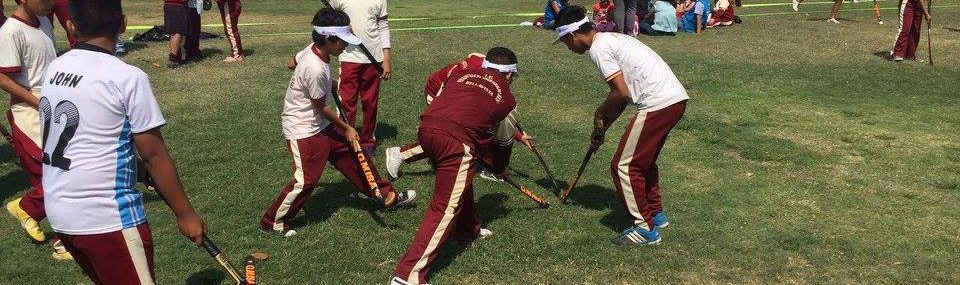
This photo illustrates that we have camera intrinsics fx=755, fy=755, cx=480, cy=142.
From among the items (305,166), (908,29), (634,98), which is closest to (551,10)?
(908,29)

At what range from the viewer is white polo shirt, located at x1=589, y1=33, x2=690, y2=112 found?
563 centimetres

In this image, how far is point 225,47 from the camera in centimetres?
1480

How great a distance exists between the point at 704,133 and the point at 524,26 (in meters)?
9.68

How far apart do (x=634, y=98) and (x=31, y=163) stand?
4653mm

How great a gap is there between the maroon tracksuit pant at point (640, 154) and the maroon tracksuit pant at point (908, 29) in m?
9.32

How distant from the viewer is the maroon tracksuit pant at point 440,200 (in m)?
5.09

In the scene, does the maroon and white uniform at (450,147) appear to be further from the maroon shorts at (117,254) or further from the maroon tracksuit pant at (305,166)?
the maroon shorts at (117,254)

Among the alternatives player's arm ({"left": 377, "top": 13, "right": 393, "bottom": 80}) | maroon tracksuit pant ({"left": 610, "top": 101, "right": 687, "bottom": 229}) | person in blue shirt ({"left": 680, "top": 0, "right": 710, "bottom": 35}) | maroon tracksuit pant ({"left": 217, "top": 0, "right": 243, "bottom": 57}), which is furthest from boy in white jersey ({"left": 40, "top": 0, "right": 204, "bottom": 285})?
person in blue shirt ({"left": 680, "top": 0, "right": 710, "bottom": 35})

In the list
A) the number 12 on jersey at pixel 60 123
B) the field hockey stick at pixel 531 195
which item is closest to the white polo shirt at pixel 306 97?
the field hockey stick at pixel 531 195

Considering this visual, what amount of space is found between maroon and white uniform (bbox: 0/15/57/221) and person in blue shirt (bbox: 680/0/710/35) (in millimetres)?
14247

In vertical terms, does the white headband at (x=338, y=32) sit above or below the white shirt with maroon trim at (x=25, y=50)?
above

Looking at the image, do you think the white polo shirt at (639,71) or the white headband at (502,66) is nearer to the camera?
the white polo shirt at (639,71)

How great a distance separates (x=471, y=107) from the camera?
17.3ft

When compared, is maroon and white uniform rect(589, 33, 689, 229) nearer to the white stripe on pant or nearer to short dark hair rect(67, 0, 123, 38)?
the white stripe on pant
